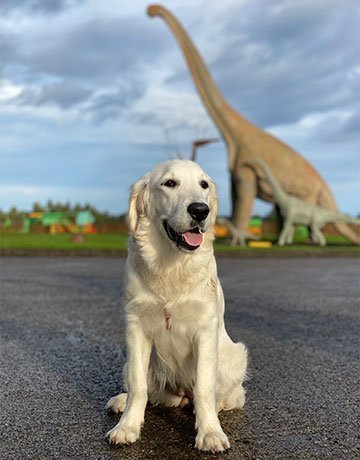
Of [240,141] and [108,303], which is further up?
[240,141]

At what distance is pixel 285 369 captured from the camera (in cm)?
454

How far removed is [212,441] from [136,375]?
52cm

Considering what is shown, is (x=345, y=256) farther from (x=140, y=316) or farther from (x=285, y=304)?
(x=140, y=316)

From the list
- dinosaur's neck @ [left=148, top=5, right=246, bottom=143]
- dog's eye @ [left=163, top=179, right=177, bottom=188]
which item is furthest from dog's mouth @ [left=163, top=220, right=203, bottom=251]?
dinosaur's neck @ [left=148, top=5, right=246, bottom=143]

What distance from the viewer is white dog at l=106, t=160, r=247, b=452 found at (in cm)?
306

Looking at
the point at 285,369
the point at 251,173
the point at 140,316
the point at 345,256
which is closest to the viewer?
the point at 140,316

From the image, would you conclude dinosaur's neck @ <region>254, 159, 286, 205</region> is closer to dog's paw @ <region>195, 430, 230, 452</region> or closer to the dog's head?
the dog's head

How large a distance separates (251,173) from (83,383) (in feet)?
72.4

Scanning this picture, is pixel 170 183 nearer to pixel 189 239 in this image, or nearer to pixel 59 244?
pixel 189 239

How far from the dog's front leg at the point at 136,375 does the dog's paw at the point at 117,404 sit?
1.03ft

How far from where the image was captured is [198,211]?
3.02 meters

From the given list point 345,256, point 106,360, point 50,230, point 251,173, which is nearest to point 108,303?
point 106,360

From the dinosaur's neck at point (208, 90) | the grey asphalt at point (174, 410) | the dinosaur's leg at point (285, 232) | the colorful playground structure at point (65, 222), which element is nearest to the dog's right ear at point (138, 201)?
the grey asphalt at point (174, 410)

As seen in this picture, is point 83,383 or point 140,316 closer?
point 140,316
